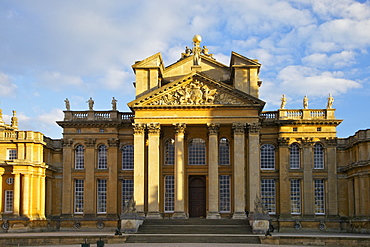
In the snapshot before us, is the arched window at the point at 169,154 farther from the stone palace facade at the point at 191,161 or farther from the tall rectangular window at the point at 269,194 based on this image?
the tall rectangular window at the point at 269,194

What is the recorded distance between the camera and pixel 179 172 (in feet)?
137

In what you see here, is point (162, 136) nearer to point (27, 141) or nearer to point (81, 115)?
point (81, 115)

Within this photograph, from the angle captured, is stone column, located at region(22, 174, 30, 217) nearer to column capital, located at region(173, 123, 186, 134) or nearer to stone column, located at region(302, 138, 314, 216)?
column capital, located at region(173, 123, 186, 134)

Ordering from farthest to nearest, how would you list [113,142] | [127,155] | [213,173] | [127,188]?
[127,155], [127,188], [113,142], [213,173]

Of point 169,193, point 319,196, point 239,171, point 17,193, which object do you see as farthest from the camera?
point 319,196

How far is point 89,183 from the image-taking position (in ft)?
156

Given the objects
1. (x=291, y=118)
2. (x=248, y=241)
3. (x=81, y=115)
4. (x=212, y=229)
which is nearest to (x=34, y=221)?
(x=81, y=115)

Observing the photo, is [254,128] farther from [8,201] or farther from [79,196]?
[8,201]

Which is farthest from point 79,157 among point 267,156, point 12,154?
point 267,156

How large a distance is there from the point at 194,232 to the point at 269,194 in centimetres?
1220

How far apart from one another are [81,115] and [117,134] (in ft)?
12.0

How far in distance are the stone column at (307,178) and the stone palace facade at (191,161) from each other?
A: 3.4 inches

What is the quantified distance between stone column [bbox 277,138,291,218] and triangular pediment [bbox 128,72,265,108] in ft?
22.3

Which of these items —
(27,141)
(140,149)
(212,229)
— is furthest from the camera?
(27,141)
